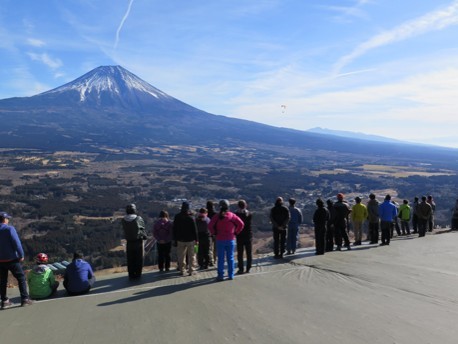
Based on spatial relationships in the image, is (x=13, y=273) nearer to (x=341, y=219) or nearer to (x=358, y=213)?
(x=341, y=219)

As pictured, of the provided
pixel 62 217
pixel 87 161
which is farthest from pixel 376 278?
pixel 87 161

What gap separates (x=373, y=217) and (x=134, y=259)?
24.8ft

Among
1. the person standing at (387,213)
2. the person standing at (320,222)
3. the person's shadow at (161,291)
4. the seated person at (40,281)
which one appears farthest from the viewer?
the person standing at (387,213)

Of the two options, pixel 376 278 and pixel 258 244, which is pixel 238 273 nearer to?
pixel 376 278

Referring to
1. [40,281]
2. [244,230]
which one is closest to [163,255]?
[244,230]

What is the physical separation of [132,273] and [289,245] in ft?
14.5

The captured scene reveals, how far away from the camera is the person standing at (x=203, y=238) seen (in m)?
9.53

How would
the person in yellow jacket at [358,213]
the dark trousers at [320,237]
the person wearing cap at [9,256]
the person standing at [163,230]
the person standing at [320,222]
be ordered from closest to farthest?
the person wearing cap at [9,256]
the person standing at [163,230]
the person standing at [320,222]
the dark trousers at [320,237]
the person in yellow jacket at [358,213]

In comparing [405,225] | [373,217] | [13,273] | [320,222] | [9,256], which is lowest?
[405,225]

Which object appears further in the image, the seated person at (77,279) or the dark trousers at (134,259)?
the dark trousers at (134,259)

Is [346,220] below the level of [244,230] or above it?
below

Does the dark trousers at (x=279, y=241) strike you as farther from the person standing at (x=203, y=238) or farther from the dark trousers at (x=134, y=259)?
the dark trousers at (x=134, y=259)

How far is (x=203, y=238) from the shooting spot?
31.7ft

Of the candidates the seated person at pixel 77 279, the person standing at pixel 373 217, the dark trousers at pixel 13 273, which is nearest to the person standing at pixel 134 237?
the seated person at pixel 77 279
